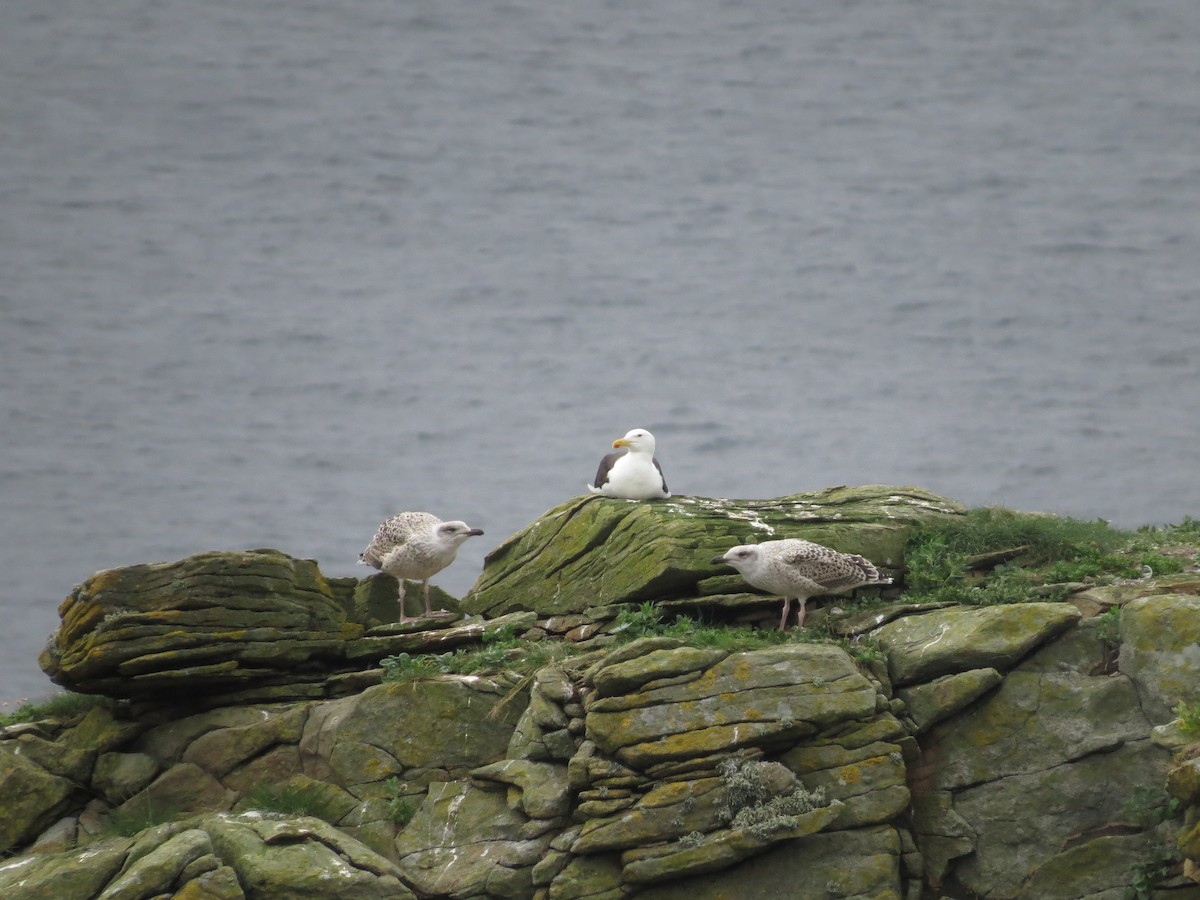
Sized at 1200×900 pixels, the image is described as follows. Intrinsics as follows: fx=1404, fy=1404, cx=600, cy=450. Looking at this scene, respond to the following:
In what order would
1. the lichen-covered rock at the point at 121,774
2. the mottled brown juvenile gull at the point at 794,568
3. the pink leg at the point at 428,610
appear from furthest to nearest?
1. the pink leg at the point at 428,610
2. the mottled brown juvenile gull at the point at 794,568
3. the lichen-covered rock at the point at 121,774

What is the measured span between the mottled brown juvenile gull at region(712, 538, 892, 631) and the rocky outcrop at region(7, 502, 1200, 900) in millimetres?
648

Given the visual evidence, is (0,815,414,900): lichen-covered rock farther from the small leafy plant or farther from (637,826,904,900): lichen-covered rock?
(637,826,904,900): lichen-covered rock

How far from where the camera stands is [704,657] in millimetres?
15422

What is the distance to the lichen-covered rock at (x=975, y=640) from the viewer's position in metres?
16.0

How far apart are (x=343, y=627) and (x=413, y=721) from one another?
6.41ft

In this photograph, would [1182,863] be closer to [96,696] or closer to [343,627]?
[343,627]

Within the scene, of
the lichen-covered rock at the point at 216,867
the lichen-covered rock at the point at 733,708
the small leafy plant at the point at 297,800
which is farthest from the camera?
the small leafy plant at the point at 297,800

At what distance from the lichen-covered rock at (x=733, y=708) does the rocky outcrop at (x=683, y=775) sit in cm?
3

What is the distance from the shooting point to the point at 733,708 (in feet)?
49.2

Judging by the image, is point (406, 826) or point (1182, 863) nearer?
point (1182, 863)

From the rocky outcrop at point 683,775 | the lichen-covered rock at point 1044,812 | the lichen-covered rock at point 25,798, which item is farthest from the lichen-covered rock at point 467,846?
the lichen-covered rock at point 1044,812

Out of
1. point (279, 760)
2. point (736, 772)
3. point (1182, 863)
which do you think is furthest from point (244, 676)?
point (1182, 863)

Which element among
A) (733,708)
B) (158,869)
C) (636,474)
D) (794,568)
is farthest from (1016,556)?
(158,869)

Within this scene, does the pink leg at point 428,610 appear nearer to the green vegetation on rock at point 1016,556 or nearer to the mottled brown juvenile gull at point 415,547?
the mottled brown juvenile gull at point 415,547
